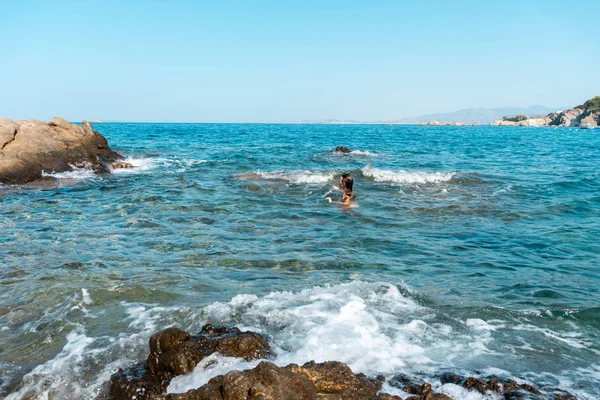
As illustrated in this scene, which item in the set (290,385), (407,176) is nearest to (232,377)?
(290,385)

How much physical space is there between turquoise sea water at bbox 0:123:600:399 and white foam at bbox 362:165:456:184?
363 cm

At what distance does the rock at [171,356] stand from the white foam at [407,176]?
15914 mm

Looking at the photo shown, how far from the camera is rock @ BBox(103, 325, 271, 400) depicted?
423cm

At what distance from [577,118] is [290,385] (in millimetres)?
155003

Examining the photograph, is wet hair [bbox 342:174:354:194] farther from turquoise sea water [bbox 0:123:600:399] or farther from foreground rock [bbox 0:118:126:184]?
foreground rock [bbox 0:118:126:184]

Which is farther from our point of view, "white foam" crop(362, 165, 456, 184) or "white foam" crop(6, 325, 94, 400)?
"white foam" crop(362, 165, 456, 184)

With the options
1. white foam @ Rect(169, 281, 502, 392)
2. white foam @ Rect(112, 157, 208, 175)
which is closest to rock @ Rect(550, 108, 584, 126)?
white foam @ Rect(112, 157, 208, 175)

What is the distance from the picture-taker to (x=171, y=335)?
4.62 m

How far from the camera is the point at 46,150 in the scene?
2084 centimetres

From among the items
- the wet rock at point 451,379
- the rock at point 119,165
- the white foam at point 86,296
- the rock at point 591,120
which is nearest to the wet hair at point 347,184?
the white foam at point 86,296

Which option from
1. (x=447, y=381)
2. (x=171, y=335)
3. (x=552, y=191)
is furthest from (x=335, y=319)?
(x=552, y=191)

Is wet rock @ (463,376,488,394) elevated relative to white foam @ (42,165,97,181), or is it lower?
elevated

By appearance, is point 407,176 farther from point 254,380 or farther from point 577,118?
point 577,118

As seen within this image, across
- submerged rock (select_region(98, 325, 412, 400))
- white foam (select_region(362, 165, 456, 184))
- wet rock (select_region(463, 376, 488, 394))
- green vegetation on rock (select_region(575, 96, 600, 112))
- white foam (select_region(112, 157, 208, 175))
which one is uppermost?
green vegetation on rock (select_region(575, 96, 600, 112))
